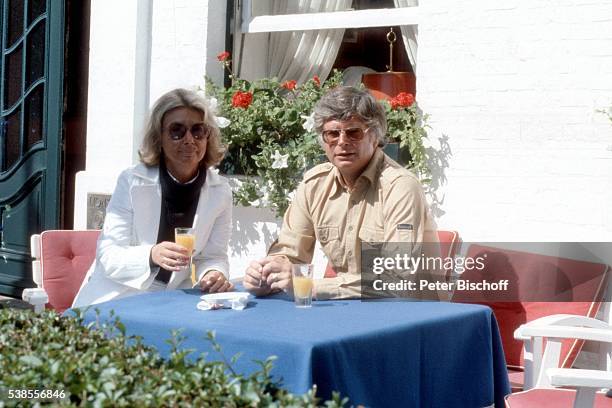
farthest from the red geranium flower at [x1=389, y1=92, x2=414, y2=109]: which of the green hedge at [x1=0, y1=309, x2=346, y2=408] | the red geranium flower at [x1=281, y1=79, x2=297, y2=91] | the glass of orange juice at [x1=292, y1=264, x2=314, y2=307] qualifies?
the green hedge at [x1=0, y1=309, x2=346, y2=408]

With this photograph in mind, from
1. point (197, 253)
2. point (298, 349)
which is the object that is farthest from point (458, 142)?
point (298, 349)

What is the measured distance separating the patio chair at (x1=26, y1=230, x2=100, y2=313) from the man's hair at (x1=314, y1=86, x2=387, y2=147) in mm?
1423

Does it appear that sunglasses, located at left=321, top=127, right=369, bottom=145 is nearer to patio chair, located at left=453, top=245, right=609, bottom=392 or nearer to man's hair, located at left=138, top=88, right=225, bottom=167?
man's hair, located at left=138, top=88, right=225, bottom=167

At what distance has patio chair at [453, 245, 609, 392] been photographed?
13.4 feet

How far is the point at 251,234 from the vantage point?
5.75 metres

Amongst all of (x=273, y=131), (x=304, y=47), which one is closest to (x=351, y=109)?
(x=273, y=131)

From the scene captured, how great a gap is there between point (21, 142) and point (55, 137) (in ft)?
1.40

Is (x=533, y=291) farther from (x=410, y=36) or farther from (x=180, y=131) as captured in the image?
(x=410, y=36)

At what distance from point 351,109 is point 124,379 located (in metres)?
2.21

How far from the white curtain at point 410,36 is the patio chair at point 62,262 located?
2149 millimetres

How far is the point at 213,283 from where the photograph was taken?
362 centimetres

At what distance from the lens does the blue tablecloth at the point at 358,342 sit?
2.58 metres

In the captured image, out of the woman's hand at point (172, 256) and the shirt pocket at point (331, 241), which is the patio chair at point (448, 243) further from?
the woman's hand at point (172, 256)

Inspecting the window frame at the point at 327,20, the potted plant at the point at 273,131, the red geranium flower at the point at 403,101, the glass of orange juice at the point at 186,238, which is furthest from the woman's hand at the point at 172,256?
the window frame at the point at 327,20
